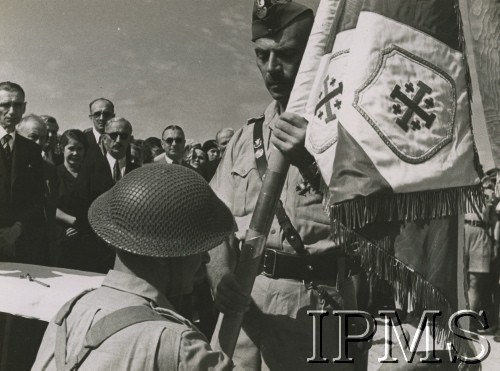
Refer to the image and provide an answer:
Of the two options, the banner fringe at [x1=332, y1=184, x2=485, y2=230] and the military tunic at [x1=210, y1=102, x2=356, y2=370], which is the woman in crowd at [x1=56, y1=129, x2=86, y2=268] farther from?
the banner fringe at [x1=332, y1=184, x2=485, y2=230]

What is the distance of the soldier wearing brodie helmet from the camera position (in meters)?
2.41

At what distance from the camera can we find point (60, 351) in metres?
1.58

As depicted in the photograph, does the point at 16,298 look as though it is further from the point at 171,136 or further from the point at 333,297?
the point at 171,136

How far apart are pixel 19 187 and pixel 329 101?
2.63 metres

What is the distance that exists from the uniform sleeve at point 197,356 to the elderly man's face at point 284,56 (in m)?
1.23

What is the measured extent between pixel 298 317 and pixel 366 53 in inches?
39.6

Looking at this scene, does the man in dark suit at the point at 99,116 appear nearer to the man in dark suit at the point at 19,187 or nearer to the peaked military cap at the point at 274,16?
the man in dark suit at the point at 19,187

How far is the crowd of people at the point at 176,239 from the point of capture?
5.14 feet

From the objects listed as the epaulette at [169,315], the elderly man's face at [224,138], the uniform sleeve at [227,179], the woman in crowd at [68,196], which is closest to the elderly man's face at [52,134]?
the woman in crowd at [68,196]

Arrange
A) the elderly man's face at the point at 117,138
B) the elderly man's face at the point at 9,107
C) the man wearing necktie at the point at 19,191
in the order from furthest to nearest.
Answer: the elderly man's face at the point at 117,138 → the elderly man's face at the point at 9,107 → the man wearing necktie at the point at 19,191

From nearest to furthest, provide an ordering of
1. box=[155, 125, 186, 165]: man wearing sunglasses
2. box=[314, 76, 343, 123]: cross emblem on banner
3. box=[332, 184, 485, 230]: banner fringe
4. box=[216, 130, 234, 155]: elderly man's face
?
box=[332, 184, 485, 230]: banner fringe → box=[314, 76, 343, 123]: cross emblem on banner → box=[155, 125, 186, 165]: man wearing sunglasses → box=[216, 130, 234, 155]: elderly man's face

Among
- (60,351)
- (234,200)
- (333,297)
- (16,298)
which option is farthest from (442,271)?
(16,298)

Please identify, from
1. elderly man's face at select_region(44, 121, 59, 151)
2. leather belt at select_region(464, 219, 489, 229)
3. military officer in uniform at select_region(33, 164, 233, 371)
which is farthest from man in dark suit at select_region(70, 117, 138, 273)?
leather belt at select_region(464, 219, 489, 229)

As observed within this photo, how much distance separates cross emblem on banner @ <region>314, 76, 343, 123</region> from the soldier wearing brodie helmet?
0.82ft
